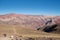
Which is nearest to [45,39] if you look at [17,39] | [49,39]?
[49,39]

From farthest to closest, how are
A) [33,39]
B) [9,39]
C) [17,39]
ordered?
[33,39]
[17,39]
[9,39]

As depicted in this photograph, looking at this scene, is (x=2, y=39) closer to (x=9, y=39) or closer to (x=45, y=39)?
(x=9, y=39)

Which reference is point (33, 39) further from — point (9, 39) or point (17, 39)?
point (9, 39)

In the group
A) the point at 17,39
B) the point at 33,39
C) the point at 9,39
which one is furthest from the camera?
the point at 33,39

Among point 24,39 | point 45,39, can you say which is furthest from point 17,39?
point 45,39

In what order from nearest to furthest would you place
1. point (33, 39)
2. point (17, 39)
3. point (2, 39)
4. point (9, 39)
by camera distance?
point (2, 39) < point (9, 39) < point (17, 39) < point (33, 39)

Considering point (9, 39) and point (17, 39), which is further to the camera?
point (17, 39)

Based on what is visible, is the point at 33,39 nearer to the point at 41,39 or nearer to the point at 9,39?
the point at 41,39

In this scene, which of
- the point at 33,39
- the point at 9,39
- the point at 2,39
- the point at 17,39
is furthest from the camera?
the point at 33,39

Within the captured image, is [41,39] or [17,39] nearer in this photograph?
[17,39]
